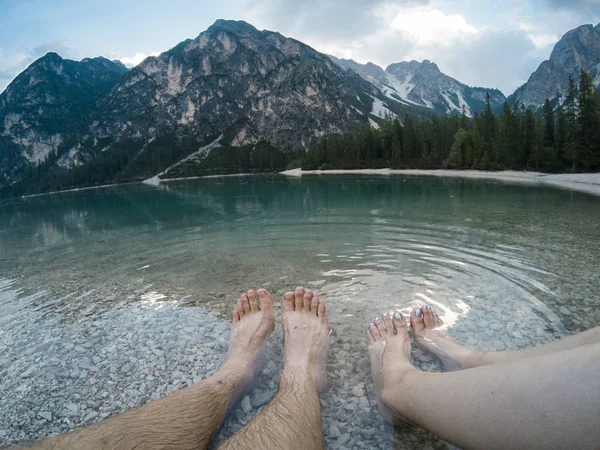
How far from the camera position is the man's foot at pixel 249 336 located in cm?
301

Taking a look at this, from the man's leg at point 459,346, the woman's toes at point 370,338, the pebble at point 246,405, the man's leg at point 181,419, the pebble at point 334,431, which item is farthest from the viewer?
the woman's toes at point 370,338

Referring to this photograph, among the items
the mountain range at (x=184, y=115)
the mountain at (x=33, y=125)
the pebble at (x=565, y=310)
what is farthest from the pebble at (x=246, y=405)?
the mountain at (x=33, y=125)

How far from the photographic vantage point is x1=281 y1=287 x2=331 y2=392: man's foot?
118 inches

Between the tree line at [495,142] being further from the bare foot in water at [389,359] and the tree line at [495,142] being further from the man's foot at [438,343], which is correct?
the bare foot in water at [389,359]

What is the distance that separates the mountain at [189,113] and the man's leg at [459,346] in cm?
12261

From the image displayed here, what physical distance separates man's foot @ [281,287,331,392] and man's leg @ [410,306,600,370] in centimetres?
103

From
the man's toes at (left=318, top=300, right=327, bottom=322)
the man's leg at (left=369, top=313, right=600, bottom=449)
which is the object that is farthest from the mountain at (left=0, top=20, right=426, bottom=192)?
the man's leg at (left=369, top=313, right=600, bottom=449)

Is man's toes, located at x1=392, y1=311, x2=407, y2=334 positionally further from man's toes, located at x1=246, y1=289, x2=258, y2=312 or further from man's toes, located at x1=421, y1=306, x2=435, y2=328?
man's toes, located at x1=246, y1=289, x2=258, y2=312

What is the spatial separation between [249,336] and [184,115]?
18174 cm

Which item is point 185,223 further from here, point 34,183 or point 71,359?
point 34,183

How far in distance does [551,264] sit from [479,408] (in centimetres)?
565

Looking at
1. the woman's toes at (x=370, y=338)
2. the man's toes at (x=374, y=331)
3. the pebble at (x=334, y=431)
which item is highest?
the man's toes at (x=374, y=331)

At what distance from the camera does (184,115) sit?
167 metres

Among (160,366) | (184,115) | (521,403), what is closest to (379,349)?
(521,403)
